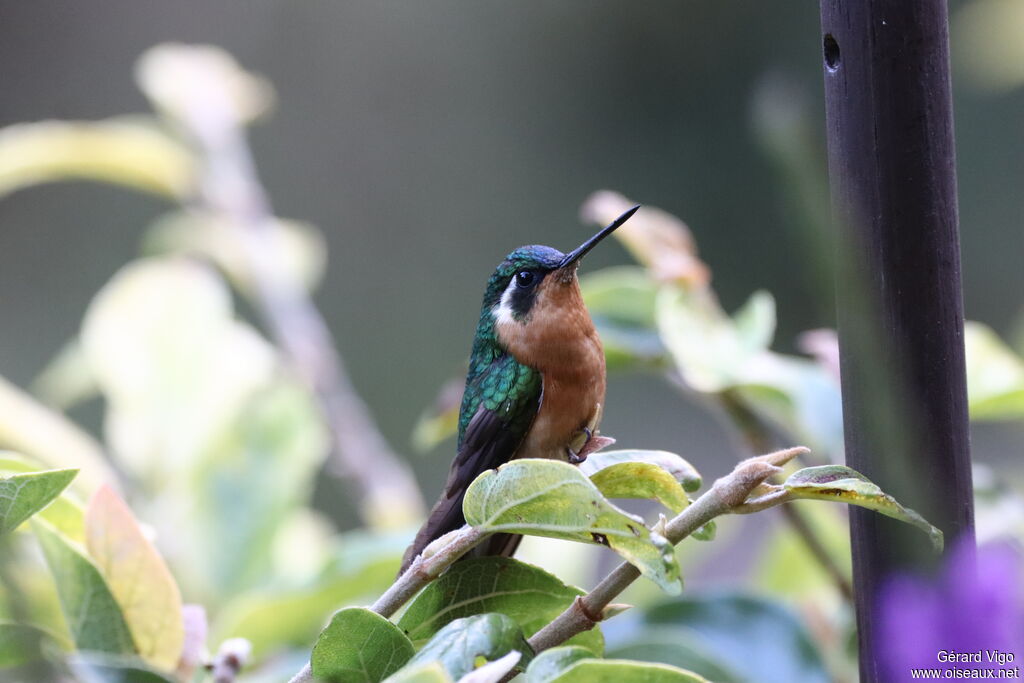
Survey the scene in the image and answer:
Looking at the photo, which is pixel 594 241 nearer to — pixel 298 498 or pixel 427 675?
pixel 427 675

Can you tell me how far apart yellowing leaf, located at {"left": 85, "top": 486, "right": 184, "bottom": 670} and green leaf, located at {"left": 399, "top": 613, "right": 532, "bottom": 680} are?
1.08 feet

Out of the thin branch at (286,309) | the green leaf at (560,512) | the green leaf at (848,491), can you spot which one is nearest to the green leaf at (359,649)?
the green leaf at (560,512)

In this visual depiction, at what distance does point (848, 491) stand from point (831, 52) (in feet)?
1.12

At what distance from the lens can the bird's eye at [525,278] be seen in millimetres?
1256

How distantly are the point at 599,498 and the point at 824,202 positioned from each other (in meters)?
0.34

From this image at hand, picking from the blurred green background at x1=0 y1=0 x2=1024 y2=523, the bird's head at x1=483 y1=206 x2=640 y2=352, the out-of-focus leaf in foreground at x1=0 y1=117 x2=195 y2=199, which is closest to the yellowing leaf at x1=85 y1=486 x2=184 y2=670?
the bird's head at x1=483 y1=206 x2=640 y2=352

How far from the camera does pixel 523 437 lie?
1.12 m

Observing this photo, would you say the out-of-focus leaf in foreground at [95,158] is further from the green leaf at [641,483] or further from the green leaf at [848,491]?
the green leaf at [848,491]

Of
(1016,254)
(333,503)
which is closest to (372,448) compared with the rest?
(333,503)

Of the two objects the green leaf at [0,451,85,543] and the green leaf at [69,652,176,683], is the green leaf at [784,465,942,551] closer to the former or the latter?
the green leaf at [69,652,176,683]

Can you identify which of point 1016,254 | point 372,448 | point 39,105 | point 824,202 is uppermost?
point 39,105

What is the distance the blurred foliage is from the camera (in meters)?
0.76

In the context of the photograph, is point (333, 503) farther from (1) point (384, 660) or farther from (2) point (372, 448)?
(1) point (384, 660)

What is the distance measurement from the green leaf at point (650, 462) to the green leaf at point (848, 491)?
11cm
